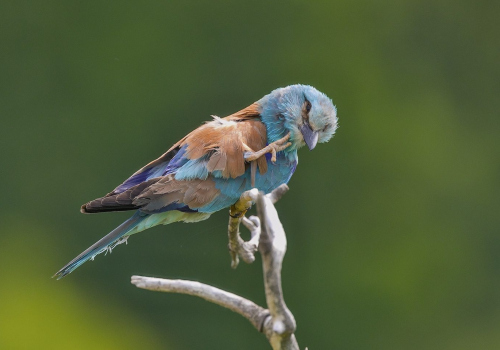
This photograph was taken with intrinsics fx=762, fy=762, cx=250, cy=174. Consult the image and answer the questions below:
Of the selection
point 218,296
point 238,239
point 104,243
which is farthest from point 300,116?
point 218,296

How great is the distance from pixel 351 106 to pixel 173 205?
7.17ft

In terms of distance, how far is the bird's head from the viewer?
2369 millimetres

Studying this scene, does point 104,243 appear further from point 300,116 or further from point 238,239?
point 300,116

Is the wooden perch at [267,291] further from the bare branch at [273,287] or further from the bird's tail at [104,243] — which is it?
the bird's tail at [104,243]

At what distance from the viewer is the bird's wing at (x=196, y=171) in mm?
2238

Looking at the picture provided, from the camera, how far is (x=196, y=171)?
2.33m

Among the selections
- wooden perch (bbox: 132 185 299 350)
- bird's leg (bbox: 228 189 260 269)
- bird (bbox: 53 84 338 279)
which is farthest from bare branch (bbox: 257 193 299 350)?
bird (bbox: 53 84 338 279)

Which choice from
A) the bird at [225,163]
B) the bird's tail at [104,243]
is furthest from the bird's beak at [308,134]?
the bird's tail at [104,243]

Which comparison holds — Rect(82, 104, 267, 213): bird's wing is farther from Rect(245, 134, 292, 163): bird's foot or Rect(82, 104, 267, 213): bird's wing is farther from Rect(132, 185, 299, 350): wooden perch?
Rect(132, 185, 299, 350): wooden perch

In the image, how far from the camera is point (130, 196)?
87.5 inches

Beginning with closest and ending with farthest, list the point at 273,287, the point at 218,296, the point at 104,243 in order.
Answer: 1. the point at 273,287
2. the point at 218,296
3. the point at 104,243

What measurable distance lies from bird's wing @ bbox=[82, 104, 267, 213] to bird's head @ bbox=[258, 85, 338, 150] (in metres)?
0.05

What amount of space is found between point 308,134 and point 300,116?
7cm

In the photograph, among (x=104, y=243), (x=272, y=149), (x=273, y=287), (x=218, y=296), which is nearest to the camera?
(x=273, y=287)
